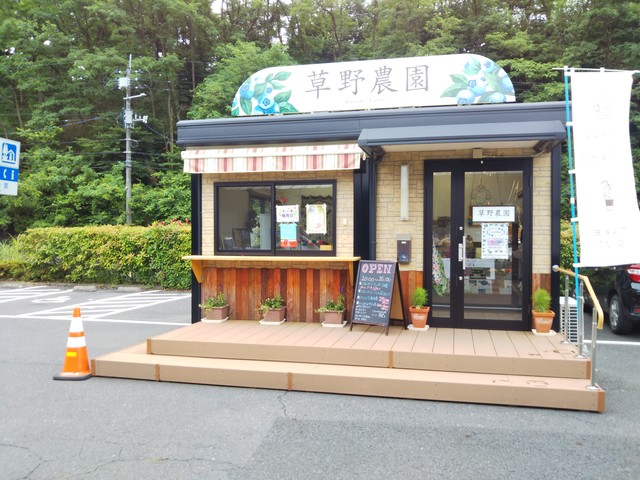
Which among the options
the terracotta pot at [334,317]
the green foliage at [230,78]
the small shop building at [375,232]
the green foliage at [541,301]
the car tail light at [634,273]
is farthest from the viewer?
the green foliage at [230,78]

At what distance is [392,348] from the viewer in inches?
214

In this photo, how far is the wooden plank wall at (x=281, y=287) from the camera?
22.8 feet

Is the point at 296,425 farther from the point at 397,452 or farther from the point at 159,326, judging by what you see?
the point at 159,326

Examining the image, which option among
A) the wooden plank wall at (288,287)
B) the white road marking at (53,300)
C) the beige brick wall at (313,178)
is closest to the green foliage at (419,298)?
the wooden plank wall at (288,287)

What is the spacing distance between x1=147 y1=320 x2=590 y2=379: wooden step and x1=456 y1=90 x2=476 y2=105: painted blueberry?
11.0 feet

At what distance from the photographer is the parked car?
295 inches

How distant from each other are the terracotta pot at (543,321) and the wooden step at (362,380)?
1220mm

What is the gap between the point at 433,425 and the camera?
424cm

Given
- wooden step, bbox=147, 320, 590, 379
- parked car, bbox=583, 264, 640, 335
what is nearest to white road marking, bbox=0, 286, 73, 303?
wooden step, bbox=147, 320, 590, 379

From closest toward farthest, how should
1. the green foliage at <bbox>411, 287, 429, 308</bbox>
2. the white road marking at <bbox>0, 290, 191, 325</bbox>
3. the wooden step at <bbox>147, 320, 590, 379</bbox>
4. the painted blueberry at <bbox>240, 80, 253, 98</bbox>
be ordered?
the wooden step at <bbox>147, 320, 590, 379</bbox>, the green foliage at <bbox>411, 287, 429, 308</bbox>, the painted blueberry at <bbox>240, 80, 253, 98</bbox>, the white road marking at <bbox>0, 290, 191, 325</bbox>

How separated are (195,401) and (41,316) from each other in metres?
7.15

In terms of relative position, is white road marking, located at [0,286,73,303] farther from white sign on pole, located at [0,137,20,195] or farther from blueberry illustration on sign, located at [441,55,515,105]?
blueberry illustration on sign, located at [441,55,515,105]

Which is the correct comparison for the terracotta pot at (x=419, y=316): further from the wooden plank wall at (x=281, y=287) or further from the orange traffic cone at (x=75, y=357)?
the orange traffic cone at (x=75, y=357)

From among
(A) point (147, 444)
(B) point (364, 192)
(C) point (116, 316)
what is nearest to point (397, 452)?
(A) point (147, 444)
